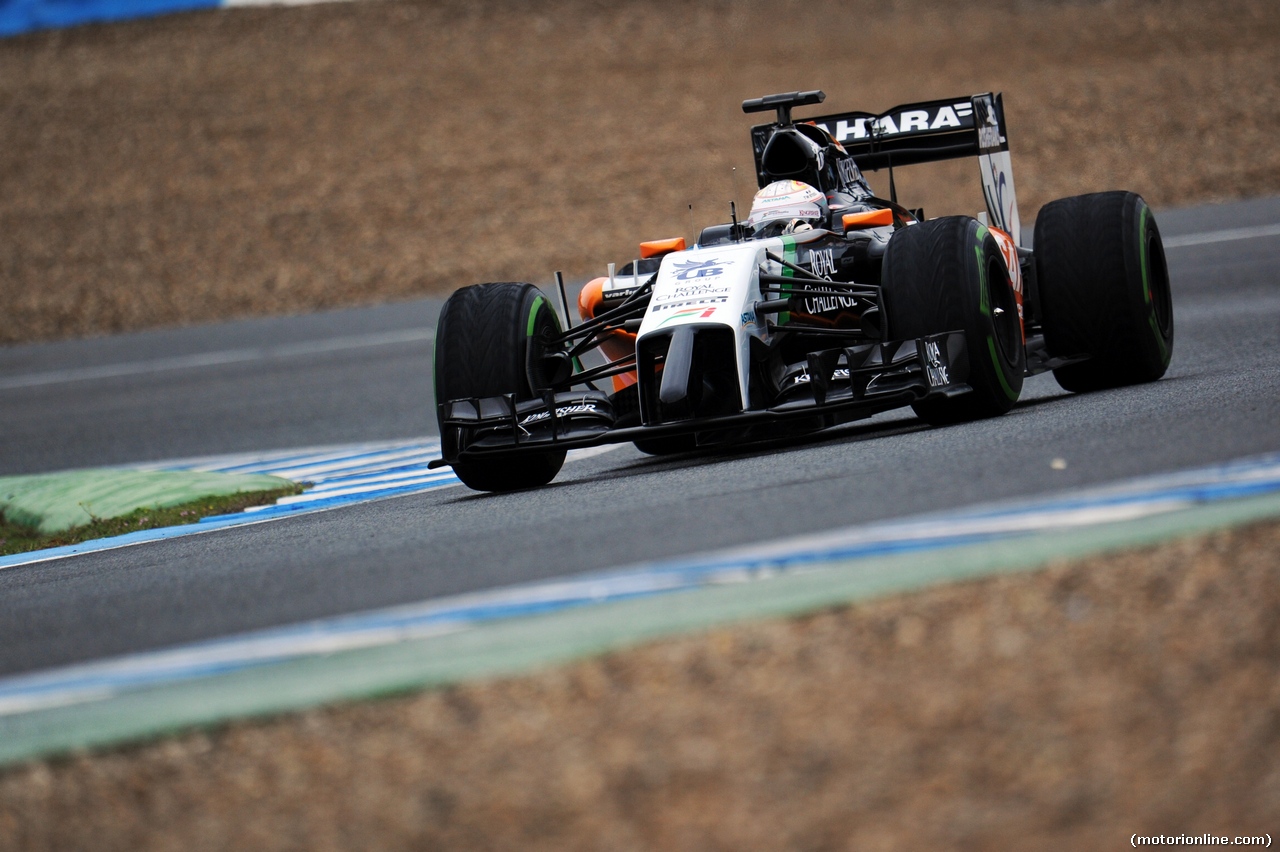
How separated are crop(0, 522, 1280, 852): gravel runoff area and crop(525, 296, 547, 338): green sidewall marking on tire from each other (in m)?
4.27

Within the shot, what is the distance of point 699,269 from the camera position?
26.8 ft

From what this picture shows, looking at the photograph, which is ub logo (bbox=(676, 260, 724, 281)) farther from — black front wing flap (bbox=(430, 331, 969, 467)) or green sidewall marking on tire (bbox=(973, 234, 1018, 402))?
green sidewall marking on tire (bbox=(973, 234, 1018, 402))

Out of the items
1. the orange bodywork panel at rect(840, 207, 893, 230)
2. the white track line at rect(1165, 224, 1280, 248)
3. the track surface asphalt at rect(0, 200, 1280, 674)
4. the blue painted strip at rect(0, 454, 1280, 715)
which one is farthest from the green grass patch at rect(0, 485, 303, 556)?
the white track line at rect(1165, 224, 1280, 248)

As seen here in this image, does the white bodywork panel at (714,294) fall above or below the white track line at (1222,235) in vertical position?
above

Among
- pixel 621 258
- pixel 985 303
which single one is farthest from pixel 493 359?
pixel 621 258

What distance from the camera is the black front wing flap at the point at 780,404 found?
301 inches

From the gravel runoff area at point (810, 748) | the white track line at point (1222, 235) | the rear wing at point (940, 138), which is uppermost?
the rear wing at point (940, 138)

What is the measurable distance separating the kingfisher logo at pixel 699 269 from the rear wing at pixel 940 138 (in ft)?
6.53

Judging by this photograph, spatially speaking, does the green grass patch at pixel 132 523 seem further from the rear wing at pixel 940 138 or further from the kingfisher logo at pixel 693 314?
the rear wing at pixel 940 138

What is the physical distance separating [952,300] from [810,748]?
14.7ft

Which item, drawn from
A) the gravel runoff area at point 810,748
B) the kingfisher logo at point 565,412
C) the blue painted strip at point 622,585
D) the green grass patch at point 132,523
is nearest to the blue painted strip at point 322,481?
the green grass patch at point 132,523

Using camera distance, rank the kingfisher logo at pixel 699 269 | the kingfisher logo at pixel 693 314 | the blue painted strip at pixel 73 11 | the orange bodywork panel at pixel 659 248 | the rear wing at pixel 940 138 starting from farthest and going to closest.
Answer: the blue painted strip at pixel 73 11, the rear wing at pixel 940 138, the orange bodywork panel at pixel 659 248, the kingfisher logo at pixel 699 269, the kingfisher logo at pixel 693 314

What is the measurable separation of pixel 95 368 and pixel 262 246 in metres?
4.89

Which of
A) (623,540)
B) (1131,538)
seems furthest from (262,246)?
(1131,538)
